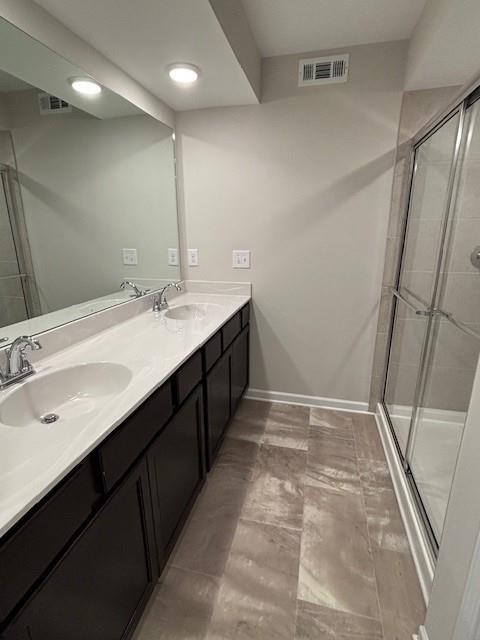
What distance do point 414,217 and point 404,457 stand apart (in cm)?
144

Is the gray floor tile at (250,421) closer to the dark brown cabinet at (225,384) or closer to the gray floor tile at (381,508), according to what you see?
the dark brown cabinet at (225,384)

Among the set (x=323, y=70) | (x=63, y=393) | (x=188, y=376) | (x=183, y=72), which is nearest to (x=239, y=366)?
(x=188, y=376)

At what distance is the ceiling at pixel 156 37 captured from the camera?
3.87 feet

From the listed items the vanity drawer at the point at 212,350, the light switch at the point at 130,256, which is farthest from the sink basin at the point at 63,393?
the light switch at the point at 130,256

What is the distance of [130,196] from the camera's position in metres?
1.92

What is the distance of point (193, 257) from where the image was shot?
244 cm

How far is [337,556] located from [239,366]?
3.97ft

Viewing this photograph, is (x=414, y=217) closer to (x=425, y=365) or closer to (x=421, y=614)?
(x=425, y=365)

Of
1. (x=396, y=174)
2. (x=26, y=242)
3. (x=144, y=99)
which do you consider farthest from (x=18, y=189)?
(x=396, y=174)

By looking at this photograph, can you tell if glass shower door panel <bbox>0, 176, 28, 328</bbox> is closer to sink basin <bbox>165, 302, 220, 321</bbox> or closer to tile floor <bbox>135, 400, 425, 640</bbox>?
sink basin <bbox>165, 302, 220, 321</bbox>

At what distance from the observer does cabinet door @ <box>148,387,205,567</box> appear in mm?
1156

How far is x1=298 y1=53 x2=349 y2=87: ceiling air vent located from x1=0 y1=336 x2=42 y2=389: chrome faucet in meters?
2.11

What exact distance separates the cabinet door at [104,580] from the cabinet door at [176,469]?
6cm

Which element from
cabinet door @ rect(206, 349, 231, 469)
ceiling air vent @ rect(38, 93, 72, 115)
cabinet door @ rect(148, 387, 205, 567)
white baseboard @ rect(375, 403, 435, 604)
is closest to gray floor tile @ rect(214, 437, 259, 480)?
cabinet door @ rect(206, 349, 231, 469)
